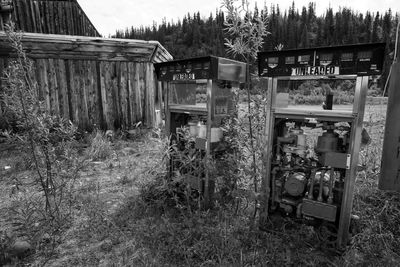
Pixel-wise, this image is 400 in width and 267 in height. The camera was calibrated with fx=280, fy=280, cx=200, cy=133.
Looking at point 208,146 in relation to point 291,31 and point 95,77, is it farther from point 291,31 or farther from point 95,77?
point 291,31

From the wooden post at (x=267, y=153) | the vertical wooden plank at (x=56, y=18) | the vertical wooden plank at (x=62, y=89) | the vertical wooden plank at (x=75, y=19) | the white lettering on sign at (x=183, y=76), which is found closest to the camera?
the wooden post at (x=267, y=153)

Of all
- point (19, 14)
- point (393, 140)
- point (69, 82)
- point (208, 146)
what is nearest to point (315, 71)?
Result: point (208, 146)

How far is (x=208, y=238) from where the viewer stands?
9.69 feet

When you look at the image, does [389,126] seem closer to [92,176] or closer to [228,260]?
[228,260]

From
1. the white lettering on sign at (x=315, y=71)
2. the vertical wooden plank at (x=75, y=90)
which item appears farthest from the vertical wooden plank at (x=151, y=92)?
the white lettering on sign at (x=315, y=71)

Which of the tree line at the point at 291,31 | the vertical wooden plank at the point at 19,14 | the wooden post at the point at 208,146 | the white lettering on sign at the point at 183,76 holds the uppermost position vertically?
the tree line at the point at 291,31

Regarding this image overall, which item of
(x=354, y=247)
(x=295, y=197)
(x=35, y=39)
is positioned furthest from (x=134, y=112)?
(x=354, y=247)

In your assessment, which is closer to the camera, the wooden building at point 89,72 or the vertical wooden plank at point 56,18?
the wooden building at point 89,72

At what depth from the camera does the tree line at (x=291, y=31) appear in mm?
69288

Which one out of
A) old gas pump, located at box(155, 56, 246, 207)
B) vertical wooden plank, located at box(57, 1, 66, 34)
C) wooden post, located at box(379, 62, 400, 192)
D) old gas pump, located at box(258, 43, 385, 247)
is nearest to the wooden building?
vertical wooden plank, located at box(57, 1, 66, 34)

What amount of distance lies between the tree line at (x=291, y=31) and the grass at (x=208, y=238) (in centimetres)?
6006

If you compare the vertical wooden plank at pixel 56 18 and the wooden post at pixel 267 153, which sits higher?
the vertical wooden plank at pixel 56 18

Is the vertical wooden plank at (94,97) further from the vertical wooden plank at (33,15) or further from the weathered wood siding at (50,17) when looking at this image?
the vertical wooden plank at (33,15)

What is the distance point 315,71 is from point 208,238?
200cm
